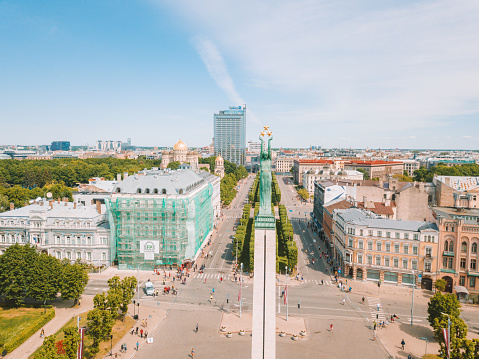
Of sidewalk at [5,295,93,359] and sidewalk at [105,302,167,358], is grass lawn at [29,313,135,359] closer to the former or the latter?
sidewalk at [105,302,167,358]

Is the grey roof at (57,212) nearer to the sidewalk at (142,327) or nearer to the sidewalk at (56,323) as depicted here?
the sidewalk at (56,323)

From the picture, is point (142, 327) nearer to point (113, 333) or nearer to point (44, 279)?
point (113, 333)

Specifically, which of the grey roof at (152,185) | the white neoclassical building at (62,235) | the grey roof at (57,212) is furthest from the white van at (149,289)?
the grey roof at (57,212)

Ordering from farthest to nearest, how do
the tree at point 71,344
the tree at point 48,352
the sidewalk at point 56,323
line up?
the sidewalk at point 56,323
the tree at point 71,344
the tree at point 48,352

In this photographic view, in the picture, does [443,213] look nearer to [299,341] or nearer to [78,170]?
[299,341]

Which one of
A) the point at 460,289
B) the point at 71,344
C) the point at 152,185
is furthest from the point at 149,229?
the point at 460,289
